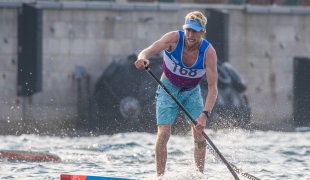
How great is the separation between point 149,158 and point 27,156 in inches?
80.3

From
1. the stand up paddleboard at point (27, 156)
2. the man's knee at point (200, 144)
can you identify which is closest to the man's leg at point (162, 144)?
the man's knee at point (200, 144)

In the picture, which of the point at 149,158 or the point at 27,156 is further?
the point at 149,158

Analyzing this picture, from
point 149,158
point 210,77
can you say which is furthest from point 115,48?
point 210,77

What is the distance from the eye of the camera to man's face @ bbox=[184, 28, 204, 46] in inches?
484

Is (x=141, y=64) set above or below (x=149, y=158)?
above

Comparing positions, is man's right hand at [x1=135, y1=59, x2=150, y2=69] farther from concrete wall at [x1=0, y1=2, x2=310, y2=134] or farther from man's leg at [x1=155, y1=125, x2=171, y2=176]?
concrete wall at [x1=0, y1=2, x2=310, y2=134]

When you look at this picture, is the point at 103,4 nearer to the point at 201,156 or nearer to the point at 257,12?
the point at 257,12

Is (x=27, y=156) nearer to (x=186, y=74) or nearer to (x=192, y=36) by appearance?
(x=186, y=74)

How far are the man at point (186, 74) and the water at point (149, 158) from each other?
0.55m

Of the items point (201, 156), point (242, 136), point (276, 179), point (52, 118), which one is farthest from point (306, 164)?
point (52, 118)

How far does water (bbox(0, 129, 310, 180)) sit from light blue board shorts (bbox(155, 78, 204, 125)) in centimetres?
76

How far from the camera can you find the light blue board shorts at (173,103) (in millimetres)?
12898

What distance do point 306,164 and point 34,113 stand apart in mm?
13436

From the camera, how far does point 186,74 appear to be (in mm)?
12828
